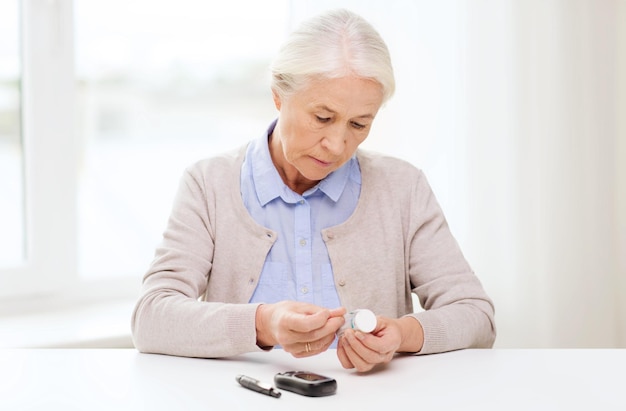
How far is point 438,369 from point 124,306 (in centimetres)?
148

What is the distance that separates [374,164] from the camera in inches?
79.0

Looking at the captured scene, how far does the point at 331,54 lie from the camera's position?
171 cm

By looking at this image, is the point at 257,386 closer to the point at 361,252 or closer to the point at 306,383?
the point at 306,383

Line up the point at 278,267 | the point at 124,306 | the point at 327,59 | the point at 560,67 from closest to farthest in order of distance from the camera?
the point at 327,59 < the point at 278,267 < the point at 560,67 < the point at 124,306

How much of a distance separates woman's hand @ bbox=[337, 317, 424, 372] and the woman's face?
386 mm

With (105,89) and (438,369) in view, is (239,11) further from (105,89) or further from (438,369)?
(438,369)

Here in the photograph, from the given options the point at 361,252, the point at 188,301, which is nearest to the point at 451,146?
the point at 361,252

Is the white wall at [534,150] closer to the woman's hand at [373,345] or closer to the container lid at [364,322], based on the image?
the woman's hand at [373,345]

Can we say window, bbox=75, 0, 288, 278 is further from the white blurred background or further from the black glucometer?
the black glucometer

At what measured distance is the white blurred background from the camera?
2518 mm

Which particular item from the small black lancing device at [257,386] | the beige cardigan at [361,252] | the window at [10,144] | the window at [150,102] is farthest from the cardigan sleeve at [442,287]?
the window at [10,144]

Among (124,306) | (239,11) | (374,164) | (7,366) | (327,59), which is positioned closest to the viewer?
(7,366)

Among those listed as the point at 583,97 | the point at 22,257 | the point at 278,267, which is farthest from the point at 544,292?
the point at 22,257

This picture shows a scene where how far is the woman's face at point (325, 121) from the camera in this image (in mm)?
1709
